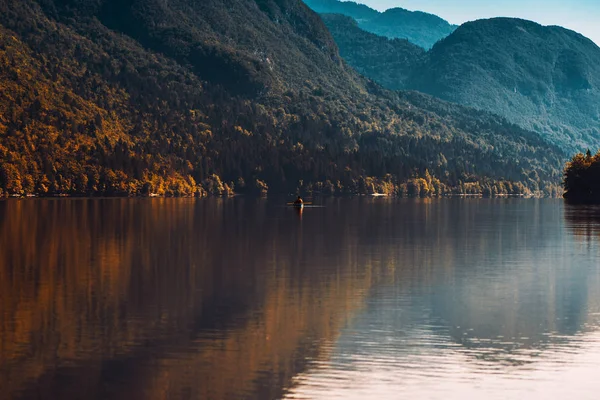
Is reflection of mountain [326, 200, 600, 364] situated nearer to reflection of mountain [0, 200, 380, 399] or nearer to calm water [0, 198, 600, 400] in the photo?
calm water [0, 198, 600, 400]

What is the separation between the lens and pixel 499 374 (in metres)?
44.2

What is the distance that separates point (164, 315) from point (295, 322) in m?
7.86

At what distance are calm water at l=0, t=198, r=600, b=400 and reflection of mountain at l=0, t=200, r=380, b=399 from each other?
13 centimetres

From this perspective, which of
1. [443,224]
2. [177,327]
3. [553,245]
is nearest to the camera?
[177,327]

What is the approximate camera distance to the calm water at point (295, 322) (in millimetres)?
42438

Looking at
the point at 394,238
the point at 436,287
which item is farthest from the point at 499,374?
the point at 394,238

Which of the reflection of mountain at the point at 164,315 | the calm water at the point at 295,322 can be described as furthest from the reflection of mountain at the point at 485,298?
the reflection of mountain at the point at 164,315

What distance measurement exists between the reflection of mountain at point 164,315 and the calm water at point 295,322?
133 mm

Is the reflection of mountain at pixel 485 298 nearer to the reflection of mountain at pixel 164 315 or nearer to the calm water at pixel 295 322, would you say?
the calm water at pixel 295 322

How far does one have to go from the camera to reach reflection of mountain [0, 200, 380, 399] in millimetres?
43125

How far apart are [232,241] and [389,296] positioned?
53.3 metres

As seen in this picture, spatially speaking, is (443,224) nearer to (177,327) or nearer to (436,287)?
(436,287)

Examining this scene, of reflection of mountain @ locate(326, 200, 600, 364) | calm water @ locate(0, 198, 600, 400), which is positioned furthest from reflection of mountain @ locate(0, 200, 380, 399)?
reflection of mountain @ locate(326, 200, 600, 364)

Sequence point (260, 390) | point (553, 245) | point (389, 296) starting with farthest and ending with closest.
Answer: point (553, 245), point (389, 296), point (260, 390)
